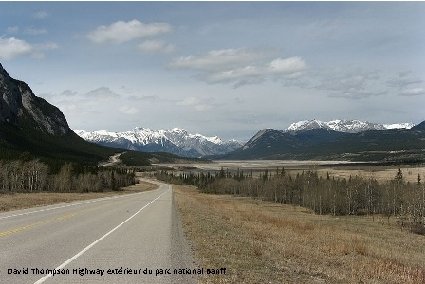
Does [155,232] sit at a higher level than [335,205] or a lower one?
higher

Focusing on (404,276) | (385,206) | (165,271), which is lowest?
(385,206)

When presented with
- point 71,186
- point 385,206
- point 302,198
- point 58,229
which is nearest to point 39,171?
point 71,186

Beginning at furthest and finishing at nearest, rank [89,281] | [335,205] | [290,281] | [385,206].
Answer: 1. [385,206]
2. [335,205]
3. [290,281]
4. [89,281]

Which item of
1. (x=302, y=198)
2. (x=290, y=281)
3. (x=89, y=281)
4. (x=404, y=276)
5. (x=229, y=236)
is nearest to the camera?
(x=89, y=281)

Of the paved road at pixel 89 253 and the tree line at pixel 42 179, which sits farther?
the tree line at pixel 42 179

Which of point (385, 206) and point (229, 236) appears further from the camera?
point (385, 206)

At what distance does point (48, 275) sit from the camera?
1209cm

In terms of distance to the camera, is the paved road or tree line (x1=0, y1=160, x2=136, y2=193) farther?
tree line (x1=0, y1=160, x2=136, y2=193)

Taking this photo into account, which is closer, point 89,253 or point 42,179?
point 89,253

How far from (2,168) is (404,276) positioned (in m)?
119

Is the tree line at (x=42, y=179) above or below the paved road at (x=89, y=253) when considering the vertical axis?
below

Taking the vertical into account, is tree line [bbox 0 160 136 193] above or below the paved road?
below

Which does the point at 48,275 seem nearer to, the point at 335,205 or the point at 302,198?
the point at 335,205

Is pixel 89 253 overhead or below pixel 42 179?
overhead
